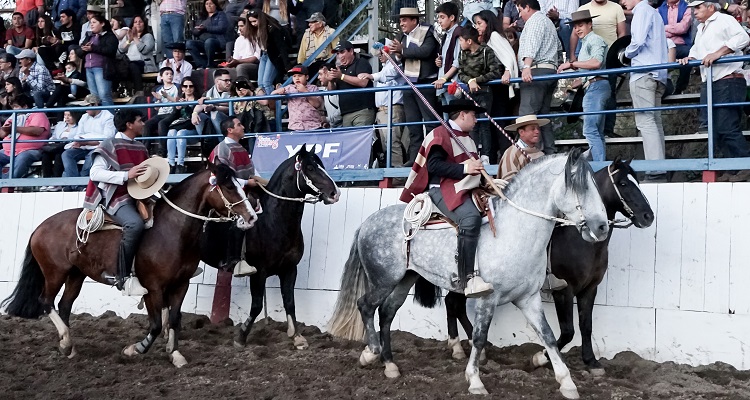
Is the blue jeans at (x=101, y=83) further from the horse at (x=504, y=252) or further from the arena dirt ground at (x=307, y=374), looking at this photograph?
the horse at (x=504, y=252)

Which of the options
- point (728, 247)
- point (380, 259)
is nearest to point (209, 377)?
point (380, 259)

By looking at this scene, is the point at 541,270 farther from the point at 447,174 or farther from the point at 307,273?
the point at 307,273

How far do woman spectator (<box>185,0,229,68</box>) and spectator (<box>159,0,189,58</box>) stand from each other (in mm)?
538

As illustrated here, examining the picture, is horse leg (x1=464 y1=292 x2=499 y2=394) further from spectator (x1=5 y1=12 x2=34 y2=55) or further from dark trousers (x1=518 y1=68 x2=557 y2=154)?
spectator (x1=5 y1=12 x2=34 y2=55)

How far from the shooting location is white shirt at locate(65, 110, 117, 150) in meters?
13.9

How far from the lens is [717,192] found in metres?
8.40

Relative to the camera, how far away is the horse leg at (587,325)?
26.6 feet

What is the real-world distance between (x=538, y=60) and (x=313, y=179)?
291 cm

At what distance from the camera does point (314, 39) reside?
1422cm

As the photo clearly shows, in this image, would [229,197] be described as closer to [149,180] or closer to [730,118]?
[149,180]

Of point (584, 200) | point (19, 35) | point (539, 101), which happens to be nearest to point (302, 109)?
point (539, 101)

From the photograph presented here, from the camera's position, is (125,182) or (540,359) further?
(125,182)

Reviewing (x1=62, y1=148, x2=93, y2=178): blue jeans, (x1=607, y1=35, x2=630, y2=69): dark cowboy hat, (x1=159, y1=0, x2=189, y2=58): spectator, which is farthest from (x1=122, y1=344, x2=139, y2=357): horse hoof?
(x1=159, y1=0, x2=189, y2=58): spectator

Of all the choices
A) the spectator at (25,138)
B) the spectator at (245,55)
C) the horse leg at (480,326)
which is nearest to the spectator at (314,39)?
the spectator at (245,55)
